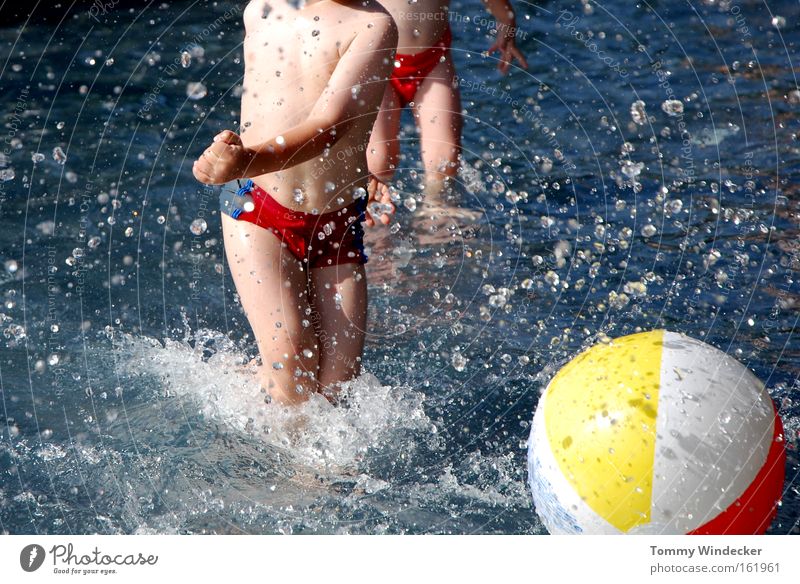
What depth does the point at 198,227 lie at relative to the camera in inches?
196

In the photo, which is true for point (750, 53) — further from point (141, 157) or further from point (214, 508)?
point (214, 508)

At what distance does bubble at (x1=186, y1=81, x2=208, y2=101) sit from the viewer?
669 cm

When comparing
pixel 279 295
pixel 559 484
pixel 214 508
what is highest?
pixel 279 295

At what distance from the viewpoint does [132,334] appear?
13.8 ft

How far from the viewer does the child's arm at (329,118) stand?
2.69 meters

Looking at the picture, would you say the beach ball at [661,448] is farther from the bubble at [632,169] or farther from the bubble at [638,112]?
the bubble at [638,112]

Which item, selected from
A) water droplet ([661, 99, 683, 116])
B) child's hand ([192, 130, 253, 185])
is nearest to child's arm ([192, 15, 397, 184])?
child's hand ([192, 130, 253, 185])

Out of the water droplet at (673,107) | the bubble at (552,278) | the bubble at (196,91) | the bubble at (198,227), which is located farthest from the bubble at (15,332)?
the water droplet at (673,107)

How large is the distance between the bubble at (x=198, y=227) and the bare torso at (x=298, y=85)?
1780 millimetres

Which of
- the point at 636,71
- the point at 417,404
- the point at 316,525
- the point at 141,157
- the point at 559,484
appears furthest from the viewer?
the point at 636,71

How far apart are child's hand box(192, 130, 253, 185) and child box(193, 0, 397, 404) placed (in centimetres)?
27
